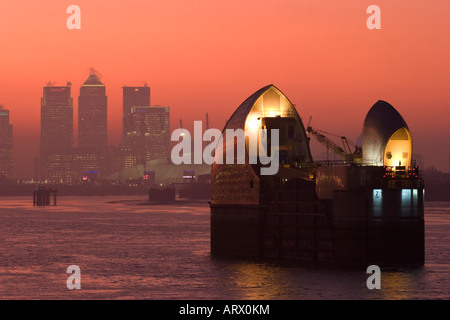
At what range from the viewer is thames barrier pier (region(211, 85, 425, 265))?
5353cm

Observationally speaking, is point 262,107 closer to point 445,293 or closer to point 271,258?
point 271,258

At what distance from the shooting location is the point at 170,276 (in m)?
57.2

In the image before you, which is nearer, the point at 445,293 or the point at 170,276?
the point at 445,293

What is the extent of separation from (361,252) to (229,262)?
1255 centimetres

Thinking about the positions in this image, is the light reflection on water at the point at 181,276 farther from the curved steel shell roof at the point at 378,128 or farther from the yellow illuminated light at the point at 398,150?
the curved steel shell roof at the point at 378,128

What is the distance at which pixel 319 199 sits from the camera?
56969mm

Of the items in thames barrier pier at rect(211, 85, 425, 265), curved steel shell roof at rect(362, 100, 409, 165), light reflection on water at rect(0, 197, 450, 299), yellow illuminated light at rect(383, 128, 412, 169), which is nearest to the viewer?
light reflection on water at rect(0, 197, 450, 299)
